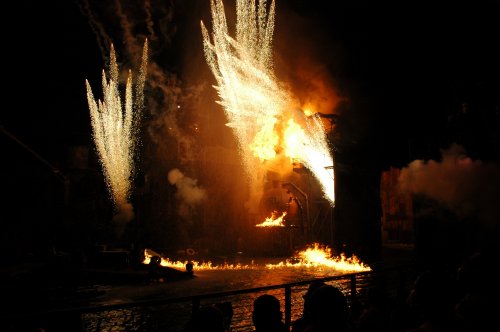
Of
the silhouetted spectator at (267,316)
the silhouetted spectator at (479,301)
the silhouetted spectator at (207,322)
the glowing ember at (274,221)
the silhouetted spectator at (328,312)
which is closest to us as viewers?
the silhouetted spectator at (328,312)

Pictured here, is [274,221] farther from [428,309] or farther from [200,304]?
[428,309]

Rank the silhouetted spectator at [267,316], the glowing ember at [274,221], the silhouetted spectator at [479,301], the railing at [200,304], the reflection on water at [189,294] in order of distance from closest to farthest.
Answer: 1. the silhouetted spectator at [479,301]
2. the silhouetted spectator at [267,316]
3. the railing at [200,304]
4. the reflection on water at [189,294]
5. the glowing ember at [274,221]

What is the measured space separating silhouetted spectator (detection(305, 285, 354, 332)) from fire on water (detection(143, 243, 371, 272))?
509 inches

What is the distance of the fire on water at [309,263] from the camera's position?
50.1ft

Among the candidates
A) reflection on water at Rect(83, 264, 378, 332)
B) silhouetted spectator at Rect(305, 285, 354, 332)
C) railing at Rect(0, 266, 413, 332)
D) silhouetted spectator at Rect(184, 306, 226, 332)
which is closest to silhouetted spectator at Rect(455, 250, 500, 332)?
silhouetted spectator at Rect(305, 285, 354, 332)

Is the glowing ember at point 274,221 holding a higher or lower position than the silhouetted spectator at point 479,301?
higher

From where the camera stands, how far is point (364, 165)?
1556 cm

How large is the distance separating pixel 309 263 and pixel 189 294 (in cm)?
1005

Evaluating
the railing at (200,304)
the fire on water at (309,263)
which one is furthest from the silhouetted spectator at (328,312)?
the fire on water at (309,263)

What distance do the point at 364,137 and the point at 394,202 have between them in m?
18.5

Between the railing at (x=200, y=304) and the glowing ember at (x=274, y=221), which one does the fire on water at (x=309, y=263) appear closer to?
the railing at (x=200, y=304)

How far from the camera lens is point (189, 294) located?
37.5ft

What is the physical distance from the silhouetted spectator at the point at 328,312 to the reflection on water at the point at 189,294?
12.6 feet

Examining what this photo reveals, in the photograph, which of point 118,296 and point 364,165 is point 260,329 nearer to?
point 118,296
